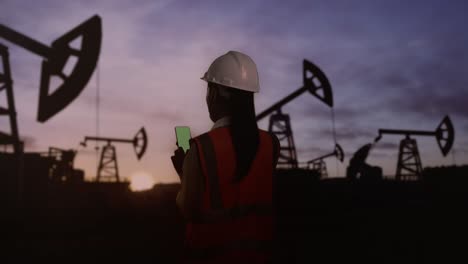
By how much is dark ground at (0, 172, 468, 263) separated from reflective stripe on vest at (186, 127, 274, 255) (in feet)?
17.2

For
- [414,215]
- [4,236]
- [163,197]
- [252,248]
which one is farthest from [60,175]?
[252,248]

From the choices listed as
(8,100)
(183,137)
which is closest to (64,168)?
(8,100)

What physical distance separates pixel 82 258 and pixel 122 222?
508cm

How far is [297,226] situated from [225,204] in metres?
7.54

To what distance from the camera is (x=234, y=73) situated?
2020 mm

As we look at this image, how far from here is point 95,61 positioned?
9375 millimetres

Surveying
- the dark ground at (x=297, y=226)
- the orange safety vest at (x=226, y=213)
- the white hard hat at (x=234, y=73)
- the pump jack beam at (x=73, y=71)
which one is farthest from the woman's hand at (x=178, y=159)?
the pump jack beam at (x=73, y=71)

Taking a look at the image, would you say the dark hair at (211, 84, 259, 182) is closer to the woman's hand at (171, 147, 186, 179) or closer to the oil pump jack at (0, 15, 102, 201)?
the woman's hand at (171, 147, 186, 179)

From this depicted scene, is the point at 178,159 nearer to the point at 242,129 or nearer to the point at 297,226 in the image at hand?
the point at 242,129

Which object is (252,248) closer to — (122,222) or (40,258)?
(40,258)

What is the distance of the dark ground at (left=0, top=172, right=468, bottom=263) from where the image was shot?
726 cm

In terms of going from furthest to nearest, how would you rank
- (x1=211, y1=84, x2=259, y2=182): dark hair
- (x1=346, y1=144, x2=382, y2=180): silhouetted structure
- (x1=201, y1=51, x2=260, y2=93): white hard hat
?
1. (x1=346, y1=144, x2=382, y2=180): silhouetted structure
2. (x1=201, y1=51, x2=260, y2=93): white hard hat
3. (x1=211, y1=84, x2=259, y2=182): dark hair

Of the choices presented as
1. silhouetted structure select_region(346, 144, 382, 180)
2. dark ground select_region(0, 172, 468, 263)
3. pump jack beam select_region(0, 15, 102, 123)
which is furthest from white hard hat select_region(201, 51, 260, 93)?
silhouetted structure select_region(346, 144, 382, 180)

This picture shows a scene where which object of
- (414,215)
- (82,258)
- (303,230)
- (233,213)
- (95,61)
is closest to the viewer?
(233,213)
